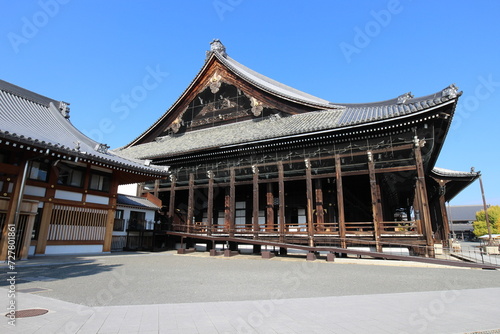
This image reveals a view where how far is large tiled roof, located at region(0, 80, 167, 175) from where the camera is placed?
14.1 m

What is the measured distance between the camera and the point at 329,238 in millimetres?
15602

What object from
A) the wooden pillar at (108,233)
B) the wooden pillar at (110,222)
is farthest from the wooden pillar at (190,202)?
the wooden pillar at (108,233)

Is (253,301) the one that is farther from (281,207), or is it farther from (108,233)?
(108,233)

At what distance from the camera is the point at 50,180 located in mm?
14320

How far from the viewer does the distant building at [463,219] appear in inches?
2709

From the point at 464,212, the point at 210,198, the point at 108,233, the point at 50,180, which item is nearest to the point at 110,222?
the point at 108,233

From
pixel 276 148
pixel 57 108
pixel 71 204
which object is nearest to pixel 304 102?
pixel 276 148

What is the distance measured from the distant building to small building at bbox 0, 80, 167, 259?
251ft

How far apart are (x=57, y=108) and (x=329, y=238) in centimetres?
2059

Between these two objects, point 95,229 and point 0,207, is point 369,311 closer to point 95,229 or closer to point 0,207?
point 0,207

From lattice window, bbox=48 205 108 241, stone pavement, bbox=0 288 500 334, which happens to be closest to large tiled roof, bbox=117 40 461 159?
lattice window, bbox=48 205 108 241

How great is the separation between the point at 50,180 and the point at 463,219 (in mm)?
92835

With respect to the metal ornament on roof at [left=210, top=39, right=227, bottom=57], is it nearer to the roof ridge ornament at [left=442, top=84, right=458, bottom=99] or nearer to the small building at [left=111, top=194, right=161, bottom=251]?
the small building at [left=111, top=194, right=161, bottom=251]

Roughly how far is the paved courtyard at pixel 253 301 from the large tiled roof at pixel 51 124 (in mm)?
6484
